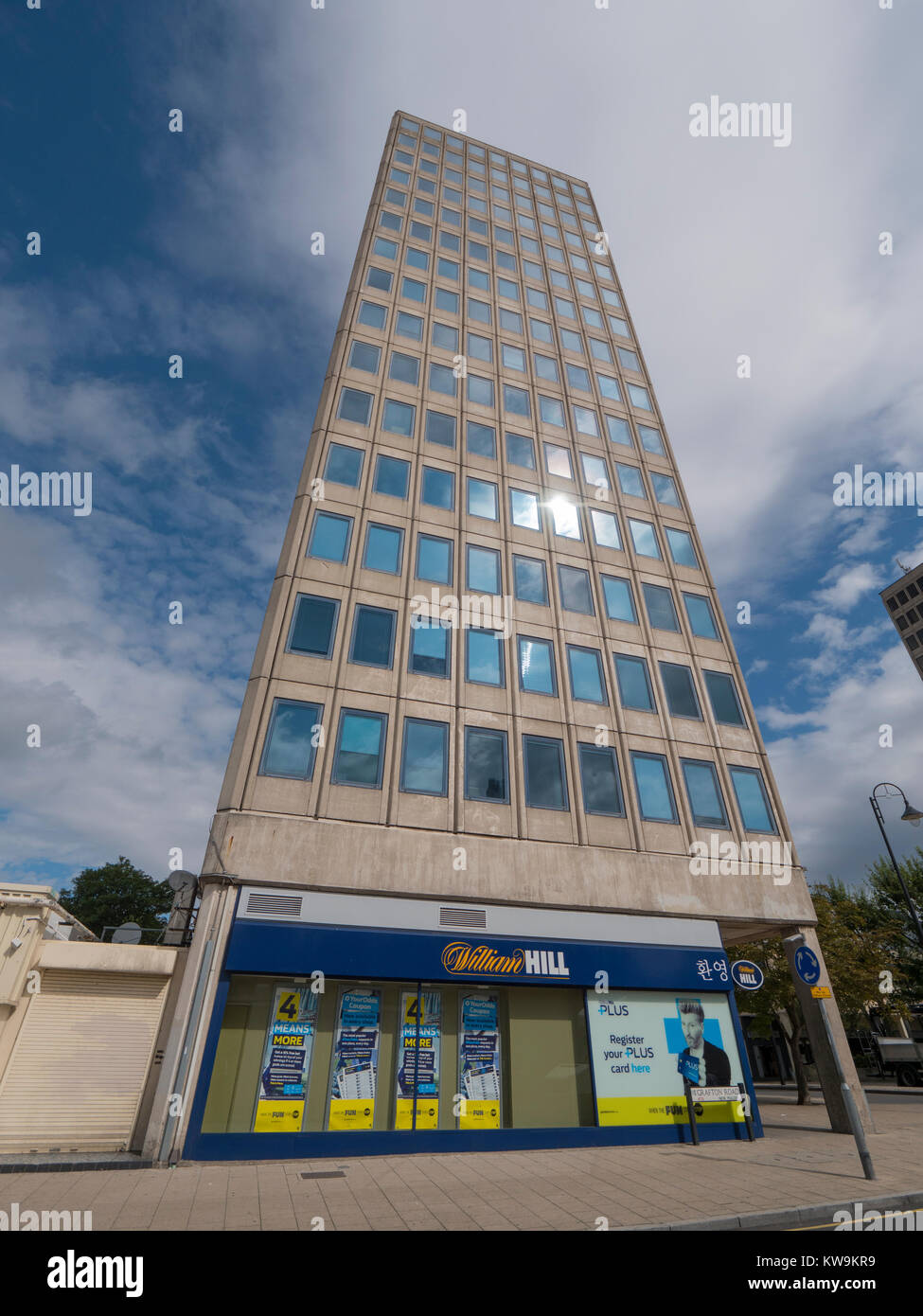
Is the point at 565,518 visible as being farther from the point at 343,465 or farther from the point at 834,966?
the point at 834,966

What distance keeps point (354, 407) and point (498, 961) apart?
669 inches

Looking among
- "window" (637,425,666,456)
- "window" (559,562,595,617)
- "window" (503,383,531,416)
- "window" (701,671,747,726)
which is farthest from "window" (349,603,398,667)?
"window" (637,425,666,456)

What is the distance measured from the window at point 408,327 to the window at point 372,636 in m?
12.2

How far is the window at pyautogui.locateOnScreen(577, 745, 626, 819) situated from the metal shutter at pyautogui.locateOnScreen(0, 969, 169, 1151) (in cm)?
1079

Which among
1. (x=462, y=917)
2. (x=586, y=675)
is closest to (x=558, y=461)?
(x=586, y=675)

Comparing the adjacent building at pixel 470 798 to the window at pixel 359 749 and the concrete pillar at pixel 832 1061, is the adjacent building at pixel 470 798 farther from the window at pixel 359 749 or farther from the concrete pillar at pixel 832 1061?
the concrete pillar at pixel 832 1061

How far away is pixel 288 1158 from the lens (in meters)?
11.6

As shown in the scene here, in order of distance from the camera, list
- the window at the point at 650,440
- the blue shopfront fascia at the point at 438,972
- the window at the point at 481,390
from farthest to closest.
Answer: the window at the point at 650,440
the window at the point at 481,390
the blue shopfront fascia at the point at 438,972

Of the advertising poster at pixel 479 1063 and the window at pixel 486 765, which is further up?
the window at pixel 486 765

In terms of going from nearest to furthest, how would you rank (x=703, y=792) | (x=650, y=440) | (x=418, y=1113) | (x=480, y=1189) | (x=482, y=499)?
(x=480, y=1189) < (x=418, y=1113) < (x=703, y=792) < (x=482, y=499) < (x=650, y=440)

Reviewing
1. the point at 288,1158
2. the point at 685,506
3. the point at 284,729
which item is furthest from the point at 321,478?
the point at 288,1158

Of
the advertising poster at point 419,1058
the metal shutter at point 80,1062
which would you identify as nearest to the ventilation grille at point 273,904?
the metal shutter at point 80,1062

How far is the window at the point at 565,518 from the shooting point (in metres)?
22.1

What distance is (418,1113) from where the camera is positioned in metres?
12.7
